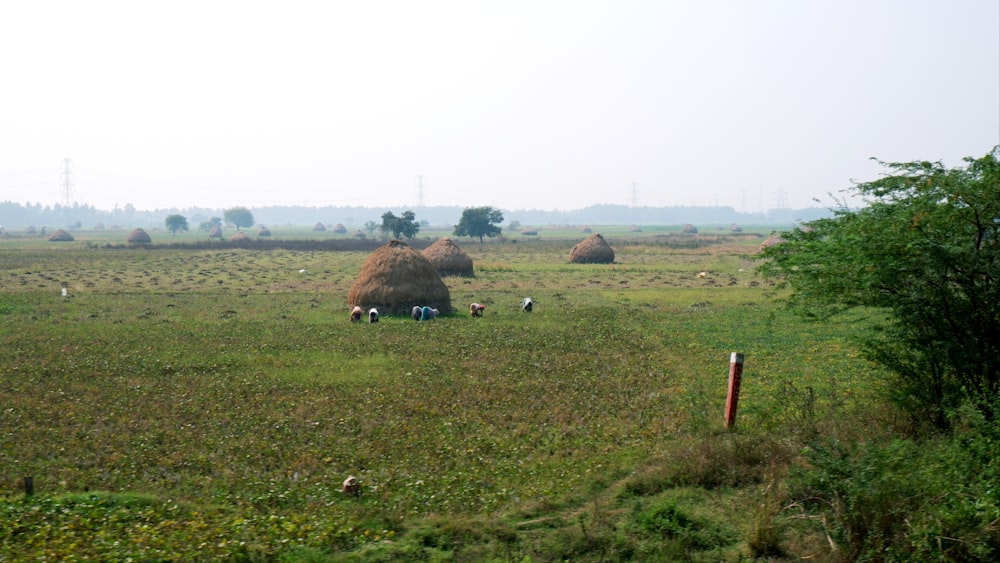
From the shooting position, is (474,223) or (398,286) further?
(474,223)

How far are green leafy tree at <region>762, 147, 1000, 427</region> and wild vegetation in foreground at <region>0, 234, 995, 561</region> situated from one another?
874 mm

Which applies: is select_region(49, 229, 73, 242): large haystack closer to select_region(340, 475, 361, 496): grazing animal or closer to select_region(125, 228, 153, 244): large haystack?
select_region(125, 228, 153, 244): large haystack

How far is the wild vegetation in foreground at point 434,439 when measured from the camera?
25.8ft

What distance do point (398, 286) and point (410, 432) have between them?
14.7 meters

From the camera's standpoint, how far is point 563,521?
855cm

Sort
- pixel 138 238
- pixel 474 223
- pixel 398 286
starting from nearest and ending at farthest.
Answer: pixel 398 286, pixel 138 238, pixel 474 223

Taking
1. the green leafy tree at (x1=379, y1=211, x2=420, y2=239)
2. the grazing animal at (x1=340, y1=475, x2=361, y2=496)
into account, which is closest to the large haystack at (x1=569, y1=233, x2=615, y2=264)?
the green leafy tree at (x1=379, y1=211, x2=420, y2=239)

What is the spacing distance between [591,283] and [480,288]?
720 cm

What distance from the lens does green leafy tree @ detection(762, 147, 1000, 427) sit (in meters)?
8.94

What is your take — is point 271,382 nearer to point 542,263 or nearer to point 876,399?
point 876,399

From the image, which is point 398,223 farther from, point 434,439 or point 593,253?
point 434,439

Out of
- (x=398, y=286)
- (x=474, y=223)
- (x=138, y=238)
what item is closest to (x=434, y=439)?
(x=398, y=286)

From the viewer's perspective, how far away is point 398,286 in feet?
87.4

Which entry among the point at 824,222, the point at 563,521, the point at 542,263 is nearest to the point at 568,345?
the point at 824,222
